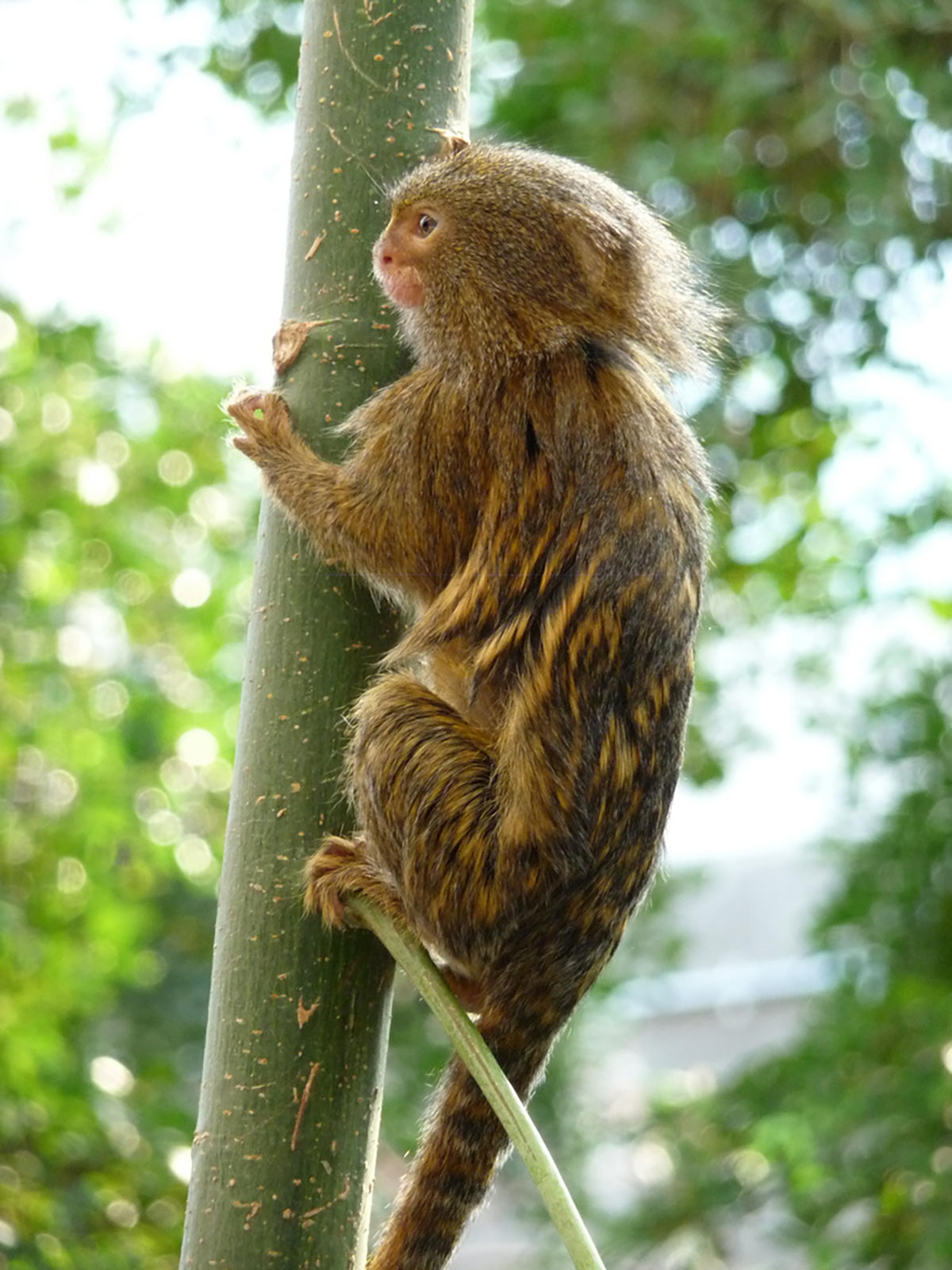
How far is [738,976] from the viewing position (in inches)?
385

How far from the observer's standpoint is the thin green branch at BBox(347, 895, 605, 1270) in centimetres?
151

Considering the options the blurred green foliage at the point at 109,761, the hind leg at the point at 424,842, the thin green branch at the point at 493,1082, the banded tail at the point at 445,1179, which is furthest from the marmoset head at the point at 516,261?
the blurred green foliage at the point at 109,761

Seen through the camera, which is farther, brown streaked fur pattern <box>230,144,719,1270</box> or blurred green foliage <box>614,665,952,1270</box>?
blurred green foliage <box>614,665,952,1270</box>

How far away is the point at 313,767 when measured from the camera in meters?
1.96

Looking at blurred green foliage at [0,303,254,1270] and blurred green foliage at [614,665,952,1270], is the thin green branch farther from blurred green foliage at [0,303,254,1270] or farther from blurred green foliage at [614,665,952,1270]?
blurred green foliage at [614,665,952,1270]

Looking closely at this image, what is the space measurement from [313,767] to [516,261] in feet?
3.19

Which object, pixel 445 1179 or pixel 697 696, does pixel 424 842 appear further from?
pixel 697 696

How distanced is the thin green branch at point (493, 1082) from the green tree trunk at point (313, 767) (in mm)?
133

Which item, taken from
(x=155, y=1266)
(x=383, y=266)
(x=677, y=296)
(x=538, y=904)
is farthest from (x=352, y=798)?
(x=155, y=1266)

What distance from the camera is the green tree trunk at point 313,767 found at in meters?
1.83

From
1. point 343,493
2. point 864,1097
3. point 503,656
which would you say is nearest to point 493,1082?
point 503,656

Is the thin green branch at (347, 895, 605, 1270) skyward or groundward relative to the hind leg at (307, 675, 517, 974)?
groundward

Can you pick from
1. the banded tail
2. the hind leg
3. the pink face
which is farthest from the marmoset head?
the banded tail

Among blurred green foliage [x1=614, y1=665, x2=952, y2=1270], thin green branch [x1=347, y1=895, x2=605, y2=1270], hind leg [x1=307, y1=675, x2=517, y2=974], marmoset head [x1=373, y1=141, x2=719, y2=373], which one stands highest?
marmoset head [x1=373, y1=141, x2=719, y2=373]
